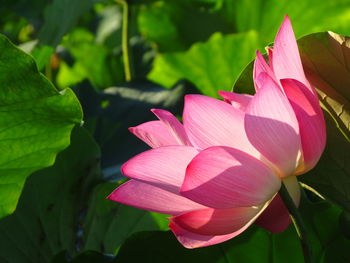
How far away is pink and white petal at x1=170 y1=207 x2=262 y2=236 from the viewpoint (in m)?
0.60

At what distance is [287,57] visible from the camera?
60 centimetres

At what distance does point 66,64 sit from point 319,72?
1935 mm

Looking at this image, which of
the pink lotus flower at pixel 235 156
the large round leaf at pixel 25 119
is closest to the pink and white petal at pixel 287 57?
the pink lotus flower at pixel 235 156

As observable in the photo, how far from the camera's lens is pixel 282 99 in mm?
574

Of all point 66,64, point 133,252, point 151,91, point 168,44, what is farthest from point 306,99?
point 66,64

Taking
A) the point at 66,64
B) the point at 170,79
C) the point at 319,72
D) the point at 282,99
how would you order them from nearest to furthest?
the point at 282,99
the point at 319,72
the point at 170,79
the point at 66,64

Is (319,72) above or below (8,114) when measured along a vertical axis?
above

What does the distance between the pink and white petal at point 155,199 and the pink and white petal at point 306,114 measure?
0.11 metres

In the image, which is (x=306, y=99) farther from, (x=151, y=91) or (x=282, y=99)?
(x=151, y=91)

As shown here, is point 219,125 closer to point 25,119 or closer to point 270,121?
point 270,121

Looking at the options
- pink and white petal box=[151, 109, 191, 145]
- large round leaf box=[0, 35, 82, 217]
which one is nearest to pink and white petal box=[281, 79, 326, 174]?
pink and white petal box=[151, 109, 191, 145]

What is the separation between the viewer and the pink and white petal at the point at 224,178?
1.85 feet

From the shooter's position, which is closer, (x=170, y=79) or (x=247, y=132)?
(x=247, y=132)

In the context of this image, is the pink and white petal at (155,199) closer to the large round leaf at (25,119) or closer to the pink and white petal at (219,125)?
the pink and white petal at (219,125)
